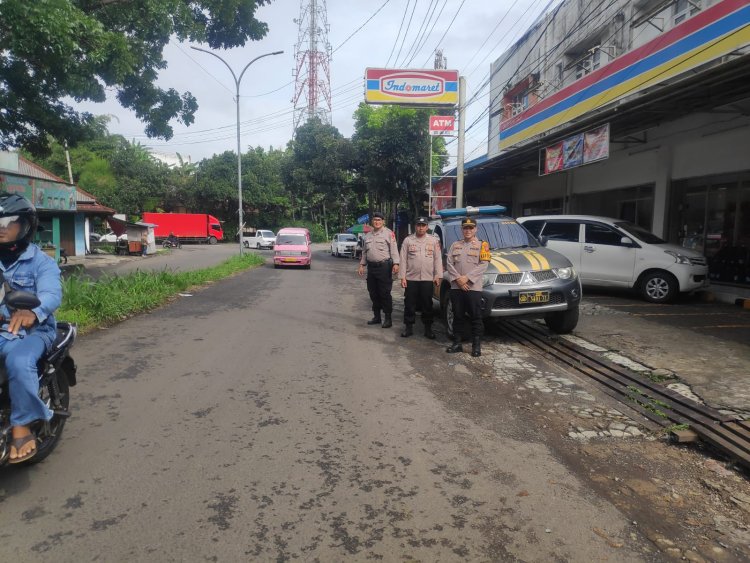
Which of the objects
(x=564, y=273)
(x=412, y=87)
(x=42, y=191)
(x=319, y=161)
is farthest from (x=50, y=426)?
(x=319, y=161)

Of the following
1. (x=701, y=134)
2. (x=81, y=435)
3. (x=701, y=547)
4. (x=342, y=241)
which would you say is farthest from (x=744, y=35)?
(x=342, y=241)

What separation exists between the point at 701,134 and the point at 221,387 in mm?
11822

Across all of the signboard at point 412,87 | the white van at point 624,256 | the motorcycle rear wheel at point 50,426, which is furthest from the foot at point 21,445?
Result: the signboard at point 412,87

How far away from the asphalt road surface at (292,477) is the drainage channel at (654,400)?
4.04ft

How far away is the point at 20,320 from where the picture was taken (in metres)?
3.14

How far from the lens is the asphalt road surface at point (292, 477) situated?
2.67 meters

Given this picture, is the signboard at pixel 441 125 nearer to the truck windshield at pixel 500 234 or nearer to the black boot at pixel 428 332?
the truck windshield at pixel 500 234

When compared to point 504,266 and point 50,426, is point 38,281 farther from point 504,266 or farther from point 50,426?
point 504,266

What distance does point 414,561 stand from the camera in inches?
100

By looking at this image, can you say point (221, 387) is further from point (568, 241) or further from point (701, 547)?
point (568, 241)

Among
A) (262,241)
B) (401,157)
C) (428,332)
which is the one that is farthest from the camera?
(262,241)

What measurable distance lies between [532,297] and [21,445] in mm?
5582

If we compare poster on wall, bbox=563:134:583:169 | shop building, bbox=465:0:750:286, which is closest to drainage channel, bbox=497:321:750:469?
shop building, bbox=465:0:750:286

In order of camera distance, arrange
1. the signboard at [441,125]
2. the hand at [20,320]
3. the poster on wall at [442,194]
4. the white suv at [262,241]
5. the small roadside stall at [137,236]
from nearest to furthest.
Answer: the hand at [20,320] < the signboard at [441,125] < the poster on wall at [442,194] < the small roadside stall at [137,236] < the white suv at [262,241]
